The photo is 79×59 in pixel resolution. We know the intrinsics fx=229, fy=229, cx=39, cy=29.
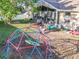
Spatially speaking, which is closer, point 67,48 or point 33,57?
point 33,57

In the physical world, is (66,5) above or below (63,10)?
above

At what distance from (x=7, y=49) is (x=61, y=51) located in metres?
3.99

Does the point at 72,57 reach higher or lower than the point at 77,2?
lower

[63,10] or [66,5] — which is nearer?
[63,10]

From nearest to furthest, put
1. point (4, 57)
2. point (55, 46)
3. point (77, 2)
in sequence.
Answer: point (4, 57), point (55, 46), point (77, 2)

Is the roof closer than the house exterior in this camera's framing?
No

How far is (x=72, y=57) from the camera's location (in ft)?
49.6

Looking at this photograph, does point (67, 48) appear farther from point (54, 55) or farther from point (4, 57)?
point (4, 57)

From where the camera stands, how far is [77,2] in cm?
3359

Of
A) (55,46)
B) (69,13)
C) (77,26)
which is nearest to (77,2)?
(69,13)

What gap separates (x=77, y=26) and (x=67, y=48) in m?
10.5

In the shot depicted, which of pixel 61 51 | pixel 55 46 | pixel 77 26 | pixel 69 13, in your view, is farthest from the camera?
pixel 69 13

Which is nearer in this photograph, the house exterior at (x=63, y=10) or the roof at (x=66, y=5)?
the house exterior at (x=63, y=10)

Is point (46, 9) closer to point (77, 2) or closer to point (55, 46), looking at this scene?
point (77, 2)
